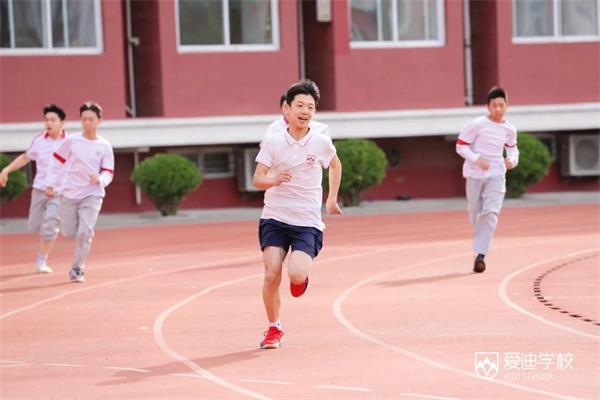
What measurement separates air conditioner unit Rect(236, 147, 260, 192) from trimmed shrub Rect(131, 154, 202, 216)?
105 inches

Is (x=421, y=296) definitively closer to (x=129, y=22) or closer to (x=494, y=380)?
(x=494, y=380)

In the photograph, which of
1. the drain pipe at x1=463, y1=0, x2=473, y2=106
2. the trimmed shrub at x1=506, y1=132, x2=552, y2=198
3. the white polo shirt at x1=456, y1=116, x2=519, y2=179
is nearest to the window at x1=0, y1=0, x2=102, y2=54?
the drain pipe at x1=463, y1=0, x2=473, y2=106

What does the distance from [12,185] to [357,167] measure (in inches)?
263

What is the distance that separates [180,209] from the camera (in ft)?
96.6

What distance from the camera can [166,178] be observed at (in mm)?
26547

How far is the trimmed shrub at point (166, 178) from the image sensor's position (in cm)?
2656

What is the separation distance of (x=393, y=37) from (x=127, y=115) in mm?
6039

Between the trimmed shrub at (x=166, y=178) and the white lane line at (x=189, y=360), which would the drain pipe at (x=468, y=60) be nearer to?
the trimmed shrub at (x=166, y=178)

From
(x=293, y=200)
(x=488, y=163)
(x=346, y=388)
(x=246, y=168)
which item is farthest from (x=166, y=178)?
(x=346, y=388)

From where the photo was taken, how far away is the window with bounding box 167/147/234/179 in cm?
3022

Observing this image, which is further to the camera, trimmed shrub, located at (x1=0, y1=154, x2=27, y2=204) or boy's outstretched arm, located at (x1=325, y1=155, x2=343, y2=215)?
trimmed shrub, located at (x1=0, y1=154, x2=27, y2=204)

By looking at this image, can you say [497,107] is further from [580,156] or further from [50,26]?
[580,156]

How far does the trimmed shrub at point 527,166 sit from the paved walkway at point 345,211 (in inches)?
12.8

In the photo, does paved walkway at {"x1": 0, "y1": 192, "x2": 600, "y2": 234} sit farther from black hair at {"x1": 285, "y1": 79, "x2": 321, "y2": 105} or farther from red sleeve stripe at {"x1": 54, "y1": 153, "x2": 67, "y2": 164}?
black hair at {"x1": 285, "y1": 79, "x2": 321, "y2": 105}
